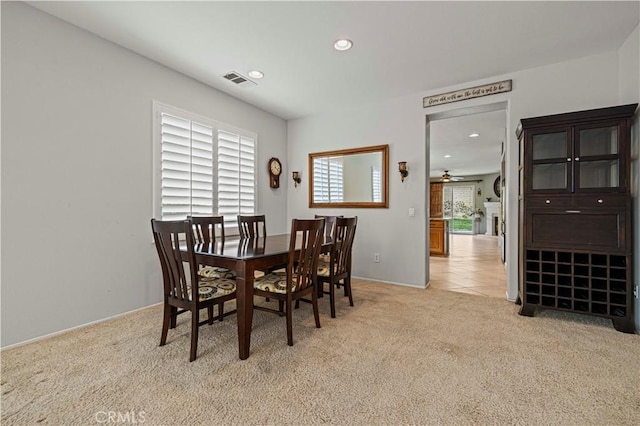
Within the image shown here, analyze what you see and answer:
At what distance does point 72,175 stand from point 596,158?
15.3 feet

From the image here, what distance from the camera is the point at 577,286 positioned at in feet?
9.04

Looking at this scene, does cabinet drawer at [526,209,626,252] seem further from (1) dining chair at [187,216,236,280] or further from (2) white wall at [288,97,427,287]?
(1) dining chair at [187,216,236,280]

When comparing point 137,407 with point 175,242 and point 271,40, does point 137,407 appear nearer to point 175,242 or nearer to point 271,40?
point 175,242

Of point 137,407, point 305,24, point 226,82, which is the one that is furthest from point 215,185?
point 137,407

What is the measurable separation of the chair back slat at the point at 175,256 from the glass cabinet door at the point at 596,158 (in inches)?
133

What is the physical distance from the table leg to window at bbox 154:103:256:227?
1720mm

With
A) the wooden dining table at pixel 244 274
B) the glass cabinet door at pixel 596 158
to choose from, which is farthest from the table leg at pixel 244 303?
the glass cabinet door at pixel 596 158

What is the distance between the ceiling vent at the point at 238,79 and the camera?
11.3ft

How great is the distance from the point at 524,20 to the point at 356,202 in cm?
281

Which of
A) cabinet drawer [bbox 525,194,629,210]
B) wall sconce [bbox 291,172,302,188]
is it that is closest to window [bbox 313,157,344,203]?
wall sconce [bbox 291,172,302,188]

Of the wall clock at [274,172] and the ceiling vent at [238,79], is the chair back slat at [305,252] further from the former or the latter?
the wall clock at [274,172]

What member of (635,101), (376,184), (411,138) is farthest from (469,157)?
(635,101)

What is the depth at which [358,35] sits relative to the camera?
266cm

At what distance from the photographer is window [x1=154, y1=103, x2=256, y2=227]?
3.28 metres
